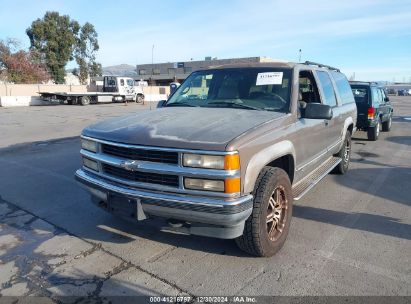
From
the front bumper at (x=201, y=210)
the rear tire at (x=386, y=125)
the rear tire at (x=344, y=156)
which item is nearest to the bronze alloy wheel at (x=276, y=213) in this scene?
the front bumper at (x=201, y=210)

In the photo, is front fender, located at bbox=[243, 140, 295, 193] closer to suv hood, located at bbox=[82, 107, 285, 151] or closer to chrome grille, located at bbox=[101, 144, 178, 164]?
suv hood, located at bbox=[82, 107, 285, 151]

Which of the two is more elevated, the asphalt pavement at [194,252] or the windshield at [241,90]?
the windshield at [241,90]

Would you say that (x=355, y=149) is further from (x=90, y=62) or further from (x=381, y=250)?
(x=90, y=62)

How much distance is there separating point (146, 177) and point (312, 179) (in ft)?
8.51

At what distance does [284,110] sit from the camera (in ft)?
13.6

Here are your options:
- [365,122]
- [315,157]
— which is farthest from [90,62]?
[315,157]

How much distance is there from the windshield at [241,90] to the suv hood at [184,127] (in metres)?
0.23

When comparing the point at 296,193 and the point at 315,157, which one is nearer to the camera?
the point at 296,193

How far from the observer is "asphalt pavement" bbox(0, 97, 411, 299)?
10.4 ft

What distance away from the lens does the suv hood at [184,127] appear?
314 centimetres

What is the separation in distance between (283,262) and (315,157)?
1930 mm

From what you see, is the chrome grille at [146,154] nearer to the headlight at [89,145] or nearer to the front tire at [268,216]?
the headlight at [89,145]

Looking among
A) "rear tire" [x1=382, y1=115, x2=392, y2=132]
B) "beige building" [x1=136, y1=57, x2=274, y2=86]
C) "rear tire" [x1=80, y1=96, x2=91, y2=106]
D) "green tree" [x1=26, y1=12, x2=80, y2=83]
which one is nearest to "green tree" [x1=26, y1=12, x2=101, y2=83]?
"green tree" [x1=26, y1=12, x2=80, y2=83]

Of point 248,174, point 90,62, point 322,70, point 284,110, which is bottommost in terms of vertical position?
point 248,174
